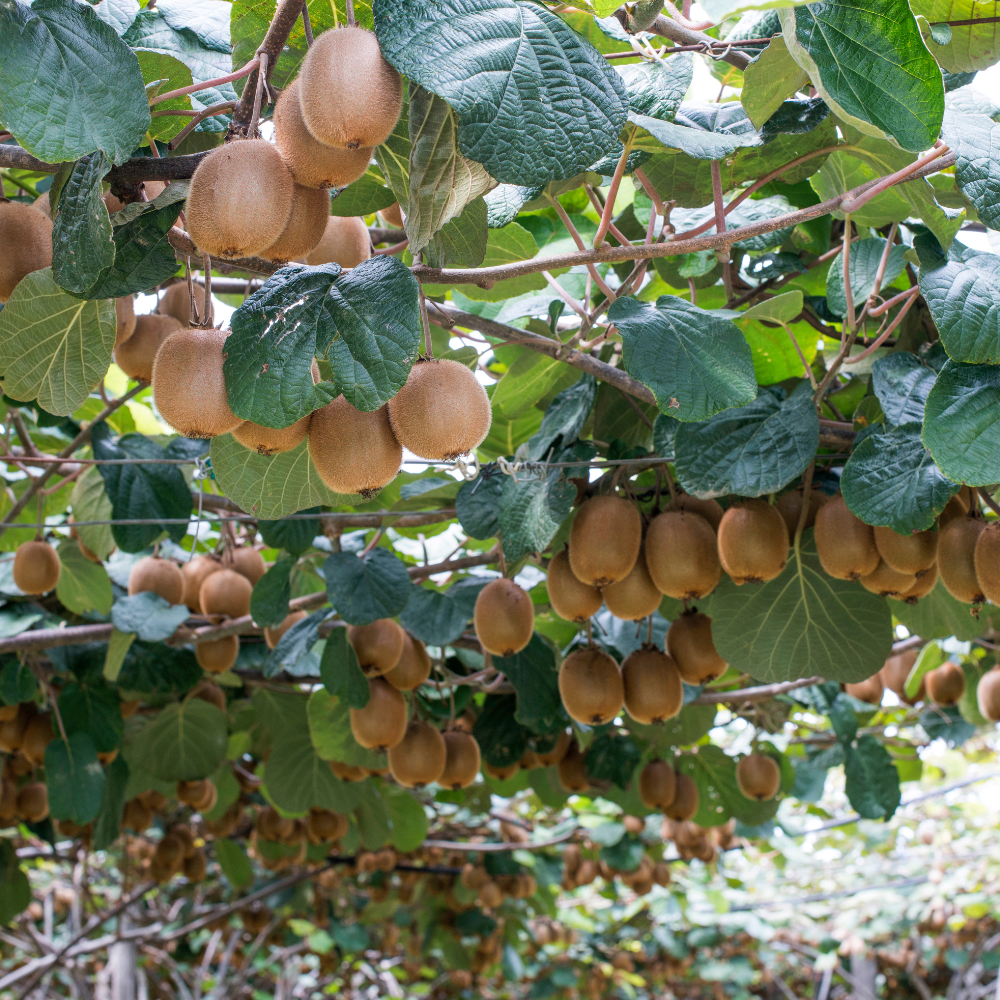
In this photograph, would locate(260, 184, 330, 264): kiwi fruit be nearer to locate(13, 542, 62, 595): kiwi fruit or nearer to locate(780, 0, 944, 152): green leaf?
locate(780, 0, 944, 152): green leaf

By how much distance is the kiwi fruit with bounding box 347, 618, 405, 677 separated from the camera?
6.26 ft

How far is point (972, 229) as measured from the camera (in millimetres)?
1801

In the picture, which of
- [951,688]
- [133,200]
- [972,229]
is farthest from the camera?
[951,688]

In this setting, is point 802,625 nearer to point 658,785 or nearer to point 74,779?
point 658,785

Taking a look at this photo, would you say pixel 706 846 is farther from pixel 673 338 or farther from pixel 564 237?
pixel 673 338

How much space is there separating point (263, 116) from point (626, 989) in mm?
6915

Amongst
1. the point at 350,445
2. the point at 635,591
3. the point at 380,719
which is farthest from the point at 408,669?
the point at 350,445

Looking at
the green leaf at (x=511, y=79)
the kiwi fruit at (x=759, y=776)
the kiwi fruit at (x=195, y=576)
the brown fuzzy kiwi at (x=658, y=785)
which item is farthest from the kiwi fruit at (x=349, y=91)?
the kiwi fruit at (x=759, y=776)

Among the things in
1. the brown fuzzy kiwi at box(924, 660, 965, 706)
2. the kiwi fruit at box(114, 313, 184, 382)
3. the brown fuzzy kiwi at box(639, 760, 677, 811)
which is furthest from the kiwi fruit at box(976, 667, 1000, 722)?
the kiwi fruit at box(114, 313, 184, 382)

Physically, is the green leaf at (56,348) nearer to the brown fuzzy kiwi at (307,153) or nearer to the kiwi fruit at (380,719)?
the brown fuzzy kiwi at (307,153)

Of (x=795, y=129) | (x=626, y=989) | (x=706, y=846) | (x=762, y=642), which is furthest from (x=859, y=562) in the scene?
(x=626, y=989)

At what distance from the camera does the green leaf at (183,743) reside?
2660mm

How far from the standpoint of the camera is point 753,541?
1.36m

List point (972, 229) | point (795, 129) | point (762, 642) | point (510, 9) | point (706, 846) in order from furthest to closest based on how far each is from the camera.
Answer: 1. point (706, 846)
2. point (972, 229)
3. point (762, 642)
4. point (795, 129)
5. point (510, 9)
